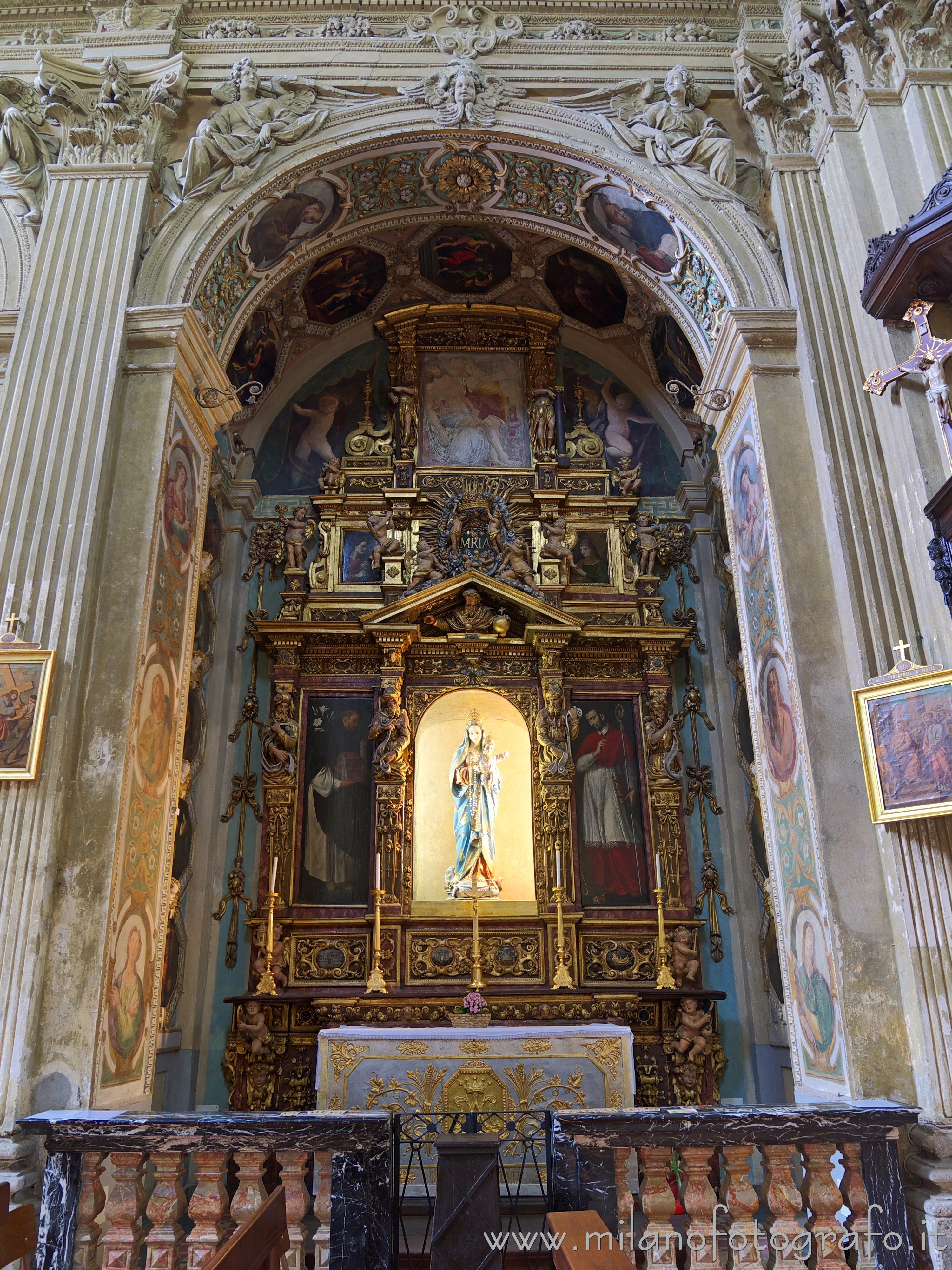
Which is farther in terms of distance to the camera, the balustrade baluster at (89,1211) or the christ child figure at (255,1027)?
the christ child figure at (255,1027)

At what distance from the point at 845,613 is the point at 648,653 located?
375cm

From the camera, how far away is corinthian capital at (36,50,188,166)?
7.59 m

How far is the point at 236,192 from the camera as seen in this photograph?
7719 millimetres

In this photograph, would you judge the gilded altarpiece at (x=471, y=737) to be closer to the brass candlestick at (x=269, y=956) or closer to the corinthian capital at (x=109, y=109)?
the brass candlestick at (x=269, y=956)

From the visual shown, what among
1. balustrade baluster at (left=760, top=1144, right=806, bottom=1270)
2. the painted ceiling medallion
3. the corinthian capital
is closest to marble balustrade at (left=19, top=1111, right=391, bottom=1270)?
balustrade baluster at (left=760, top=1144, right=806, bottom=1270)

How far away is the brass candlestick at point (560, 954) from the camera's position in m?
8.47

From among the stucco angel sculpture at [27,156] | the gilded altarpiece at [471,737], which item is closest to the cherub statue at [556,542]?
the gilded altarpiece at [471,737]

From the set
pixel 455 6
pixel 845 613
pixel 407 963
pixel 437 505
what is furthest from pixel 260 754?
pixel 455 6

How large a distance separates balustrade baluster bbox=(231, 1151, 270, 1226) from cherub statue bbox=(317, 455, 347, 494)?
7.11 metres

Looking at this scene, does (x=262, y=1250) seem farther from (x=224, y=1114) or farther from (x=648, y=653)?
(x=648, y=653)

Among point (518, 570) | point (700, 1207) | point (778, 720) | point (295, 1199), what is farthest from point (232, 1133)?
point (518, 570)

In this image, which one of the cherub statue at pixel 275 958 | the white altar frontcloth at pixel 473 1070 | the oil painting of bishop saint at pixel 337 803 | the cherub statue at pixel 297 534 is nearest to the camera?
the white altar frontcloth at pixel 473 1070

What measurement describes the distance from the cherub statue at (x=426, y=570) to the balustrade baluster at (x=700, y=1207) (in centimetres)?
630

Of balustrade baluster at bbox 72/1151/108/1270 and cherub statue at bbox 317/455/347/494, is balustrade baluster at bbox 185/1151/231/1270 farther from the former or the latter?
cherub statue at bbox 317/455/347/494
